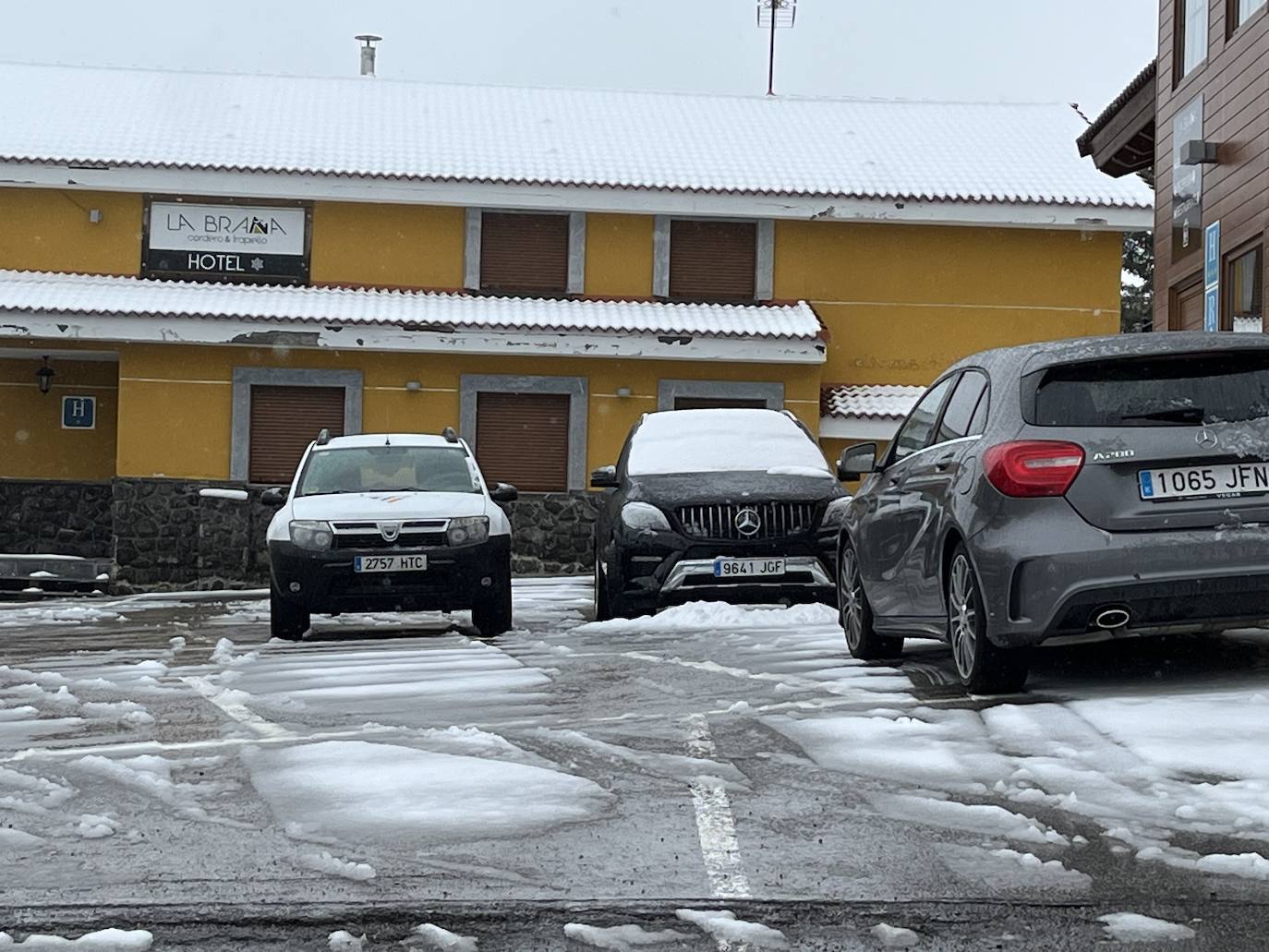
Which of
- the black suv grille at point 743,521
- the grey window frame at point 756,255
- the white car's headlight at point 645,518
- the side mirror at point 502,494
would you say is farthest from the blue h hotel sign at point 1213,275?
the grey window frame at point 756,255

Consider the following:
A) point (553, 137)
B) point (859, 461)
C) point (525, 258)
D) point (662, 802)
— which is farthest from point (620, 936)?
point (553, 137)

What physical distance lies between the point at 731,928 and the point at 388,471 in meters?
11.1

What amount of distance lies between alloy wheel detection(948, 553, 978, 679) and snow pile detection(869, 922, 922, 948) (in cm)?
385

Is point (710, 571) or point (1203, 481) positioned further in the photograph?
point (710, 571)

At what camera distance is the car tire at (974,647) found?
8.06m

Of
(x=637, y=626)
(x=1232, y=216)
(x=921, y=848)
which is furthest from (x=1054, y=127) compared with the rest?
(x=921, y=848)

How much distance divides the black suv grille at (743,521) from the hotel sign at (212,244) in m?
15.6

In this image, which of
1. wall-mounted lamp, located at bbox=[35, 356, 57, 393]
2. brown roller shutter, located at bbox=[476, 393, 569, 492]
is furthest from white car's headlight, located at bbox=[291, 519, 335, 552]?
wall-mounted lamp, located at bbox=[35, 356, 57, 393]

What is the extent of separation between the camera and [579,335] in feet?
86.5

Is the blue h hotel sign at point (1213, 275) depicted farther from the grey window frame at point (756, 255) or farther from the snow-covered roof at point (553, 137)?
the grey window frame at point (756, 255)

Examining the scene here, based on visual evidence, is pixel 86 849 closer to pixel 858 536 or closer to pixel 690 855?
pixel 690 855

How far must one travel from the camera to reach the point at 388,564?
13.8 meters

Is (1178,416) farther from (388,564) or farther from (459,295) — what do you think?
(459,295)

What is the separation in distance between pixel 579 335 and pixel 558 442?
1.90 meters
